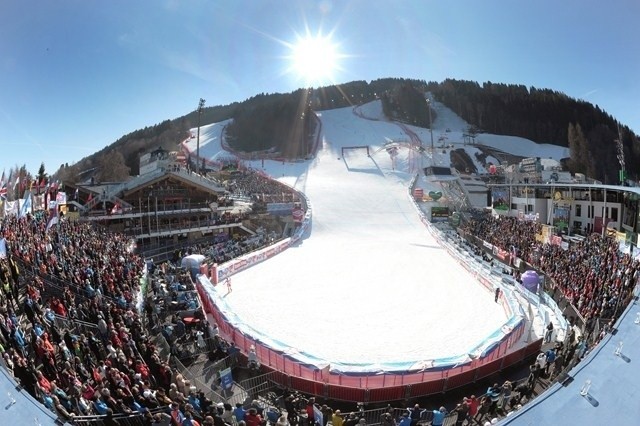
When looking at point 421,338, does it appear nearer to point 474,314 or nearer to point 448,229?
point 474,314

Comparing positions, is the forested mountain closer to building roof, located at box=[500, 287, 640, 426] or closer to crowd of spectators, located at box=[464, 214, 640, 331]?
crowd of spectators, located at box=[464, 214, 640, 331]

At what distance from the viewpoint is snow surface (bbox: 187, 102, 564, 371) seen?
11531 millimetres

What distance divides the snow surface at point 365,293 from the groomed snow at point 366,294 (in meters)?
0.04

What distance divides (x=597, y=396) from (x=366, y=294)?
10.1 meters

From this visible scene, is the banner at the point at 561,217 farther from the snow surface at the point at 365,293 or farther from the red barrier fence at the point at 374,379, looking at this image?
the red barrier fence at the point at 374,379

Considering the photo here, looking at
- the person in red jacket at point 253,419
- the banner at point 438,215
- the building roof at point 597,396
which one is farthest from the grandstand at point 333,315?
the banner at point 438,215

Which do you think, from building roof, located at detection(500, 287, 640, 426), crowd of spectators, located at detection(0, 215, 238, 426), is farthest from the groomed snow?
building roof, located at detection(500, 287, 640, 426)

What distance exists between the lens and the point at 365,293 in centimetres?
1625

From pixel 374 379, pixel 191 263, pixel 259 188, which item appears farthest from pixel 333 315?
pixel 259 188

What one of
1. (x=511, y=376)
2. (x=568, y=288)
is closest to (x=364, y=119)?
(x=568, y=288)

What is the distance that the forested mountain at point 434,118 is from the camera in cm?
7344

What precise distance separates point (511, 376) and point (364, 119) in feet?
242

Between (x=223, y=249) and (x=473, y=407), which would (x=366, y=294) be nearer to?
(x=473, y=407)

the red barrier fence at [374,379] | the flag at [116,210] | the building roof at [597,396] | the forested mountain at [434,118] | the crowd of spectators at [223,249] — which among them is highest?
the forested mountain at [434,118]
